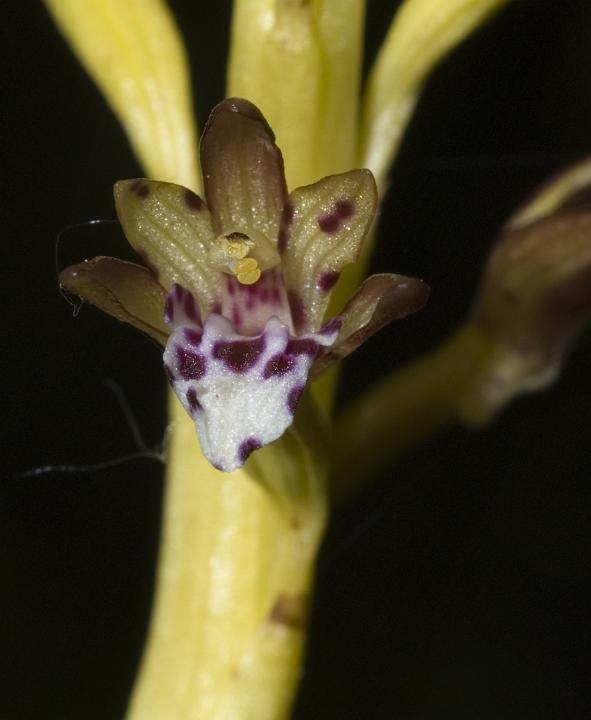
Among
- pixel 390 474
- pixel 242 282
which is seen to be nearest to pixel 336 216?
pixel 242 282

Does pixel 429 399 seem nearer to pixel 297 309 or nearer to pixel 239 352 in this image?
pixel 297 309

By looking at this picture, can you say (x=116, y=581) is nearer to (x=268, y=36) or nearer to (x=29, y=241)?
(x=29, y=241)

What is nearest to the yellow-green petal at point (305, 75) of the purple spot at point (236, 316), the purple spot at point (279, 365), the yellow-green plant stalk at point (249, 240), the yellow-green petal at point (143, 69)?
the yellow-green plant stalk at point (249, 240)

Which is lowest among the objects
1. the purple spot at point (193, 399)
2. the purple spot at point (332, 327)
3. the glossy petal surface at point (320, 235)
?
→ the purple spot at point (193, 399)

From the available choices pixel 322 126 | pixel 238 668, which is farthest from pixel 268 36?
pixel 238 668

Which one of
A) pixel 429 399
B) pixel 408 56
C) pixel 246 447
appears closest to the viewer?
pixel 246 447

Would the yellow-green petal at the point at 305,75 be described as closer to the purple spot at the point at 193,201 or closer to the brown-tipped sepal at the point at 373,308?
the purple spot at the point at 193,201

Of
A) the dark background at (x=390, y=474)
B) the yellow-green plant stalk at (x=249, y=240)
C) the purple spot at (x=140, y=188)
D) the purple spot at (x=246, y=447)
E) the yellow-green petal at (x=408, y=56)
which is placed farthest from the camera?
the dark background at (x=390, y=474)
